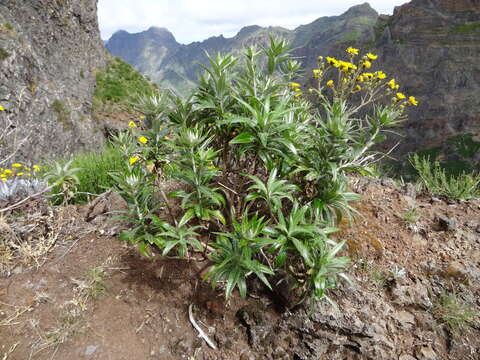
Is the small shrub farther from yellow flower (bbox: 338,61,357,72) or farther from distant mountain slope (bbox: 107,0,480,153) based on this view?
distant mountain slope (bbox: 107,0,480,153)

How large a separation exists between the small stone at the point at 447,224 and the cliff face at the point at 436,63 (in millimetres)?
74939

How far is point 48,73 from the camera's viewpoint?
31.7 ft

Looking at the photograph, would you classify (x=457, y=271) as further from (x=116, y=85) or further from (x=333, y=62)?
(x=116, y=85)

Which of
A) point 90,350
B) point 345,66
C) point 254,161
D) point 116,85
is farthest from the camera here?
point 116,85

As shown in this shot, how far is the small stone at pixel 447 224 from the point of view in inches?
109

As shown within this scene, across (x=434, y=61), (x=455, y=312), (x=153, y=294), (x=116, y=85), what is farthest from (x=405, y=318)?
(x=434, y=61)

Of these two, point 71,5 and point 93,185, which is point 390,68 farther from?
point 93,185

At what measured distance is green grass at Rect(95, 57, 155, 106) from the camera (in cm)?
1267

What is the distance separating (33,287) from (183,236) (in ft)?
4.66

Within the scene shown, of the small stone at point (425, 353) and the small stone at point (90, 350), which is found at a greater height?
the small stone at point (90, 350)

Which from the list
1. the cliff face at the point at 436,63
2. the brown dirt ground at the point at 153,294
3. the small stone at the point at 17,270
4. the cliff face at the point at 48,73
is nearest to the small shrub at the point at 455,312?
the brown dirt ground at the point at 153,294

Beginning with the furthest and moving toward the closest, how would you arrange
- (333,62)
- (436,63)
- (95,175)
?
(436,63), (95,175), (333,62)

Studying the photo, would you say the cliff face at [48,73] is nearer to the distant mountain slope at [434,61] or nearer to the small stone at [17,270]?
the small stone at [17,270]

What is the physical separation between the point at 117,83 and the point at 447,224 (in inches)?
576
